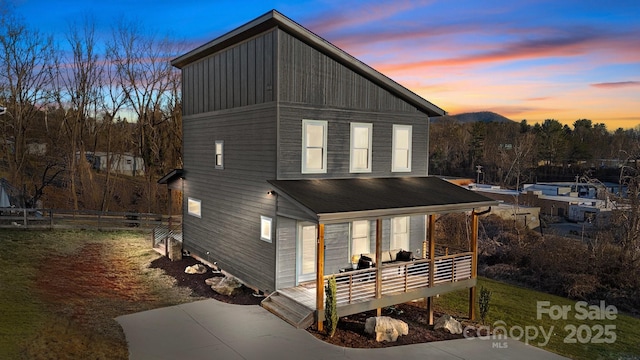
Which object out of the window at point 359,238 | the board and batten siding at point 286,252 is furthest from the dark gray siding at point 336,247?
the board and batten siding at point 286,252

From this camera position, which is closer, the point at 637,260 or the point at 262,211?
the point at 262,211

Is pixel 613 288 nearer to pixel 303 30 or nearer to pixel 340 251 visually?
pixel 340 251

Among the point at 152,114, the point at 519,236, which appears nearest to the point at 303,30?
the point at 519,236

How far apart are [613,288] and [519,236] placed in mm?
6086

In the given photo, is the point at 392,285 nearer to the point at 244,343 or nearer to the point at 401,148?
the point at 244,343

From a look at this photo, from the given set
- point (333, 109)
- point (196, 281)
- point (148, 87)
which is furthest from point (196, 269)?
point (148, 87)

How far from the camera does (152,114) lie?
32.5 metres

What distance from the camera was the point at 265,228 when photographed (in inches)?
500

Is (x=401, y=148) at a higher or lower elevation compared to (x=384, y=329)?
higher

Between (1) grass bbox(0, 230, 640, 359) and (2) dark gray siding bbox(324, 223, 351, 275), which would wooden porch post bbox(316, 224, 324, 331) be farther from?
(1) grass bbox(0, 230, 640, 359)

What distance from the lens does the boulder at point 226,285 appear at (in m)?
13.2

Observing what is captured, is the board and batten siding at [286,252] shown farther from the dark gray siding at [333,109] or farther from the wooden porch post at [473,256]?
the wooden porch post at [473,256]

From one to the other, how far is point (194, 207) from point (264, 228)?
18.6 ft

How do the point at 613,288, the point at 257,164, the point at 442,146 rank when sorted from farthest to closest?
the point at 442,146 → the point at 613,288 → the point at 257,164
